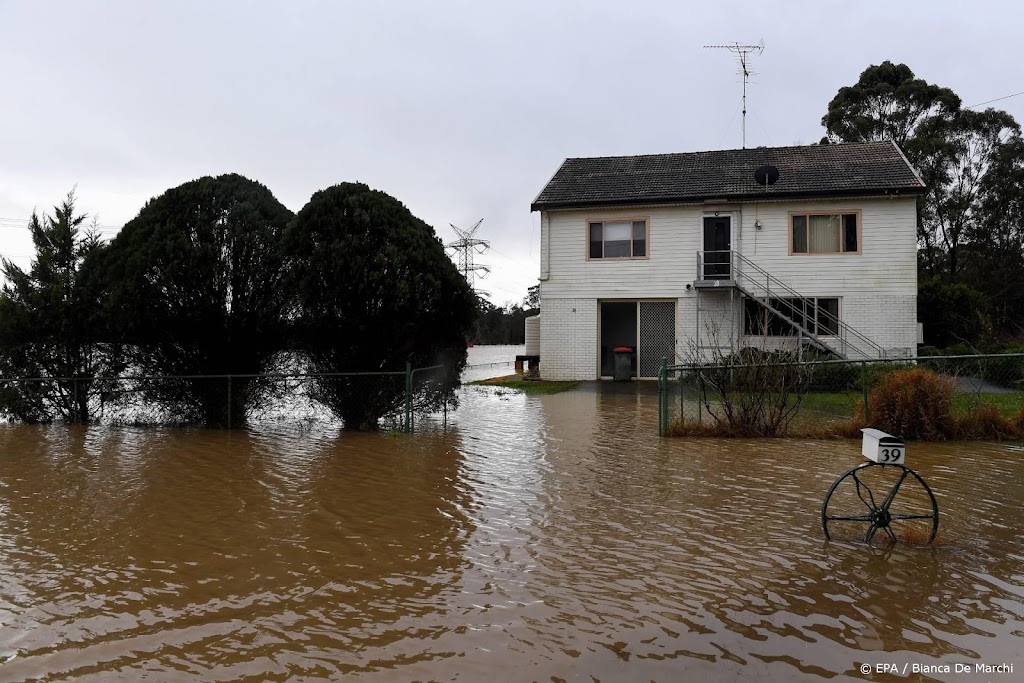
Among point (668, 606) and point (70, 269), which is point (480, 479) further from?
point (70, 269)

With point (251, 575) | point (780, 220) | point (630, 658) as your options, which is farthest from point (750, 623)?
point (780, 220)

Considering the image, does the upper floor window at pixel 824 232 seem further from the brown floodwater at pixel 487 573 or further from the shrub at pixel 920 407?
the brown floodwater at pixel 487 573

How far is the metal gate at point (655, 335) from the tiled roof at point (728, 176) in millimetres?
3430

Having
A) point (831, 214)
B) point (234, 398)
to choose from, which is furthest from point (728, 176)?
point (234, 398)

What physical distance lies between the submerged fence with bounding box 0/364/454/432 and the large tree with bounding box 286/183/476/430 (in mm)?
40

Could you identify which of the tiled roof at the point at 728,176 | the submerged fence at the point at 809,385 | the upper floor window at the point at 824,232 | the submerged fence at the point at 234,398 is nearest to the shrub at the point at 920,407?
the submerged fence at the point at 809,385

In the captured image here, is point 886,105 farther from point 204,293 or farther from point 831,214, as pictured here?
point 204,293

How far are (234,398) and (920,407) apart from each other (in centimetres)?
1119

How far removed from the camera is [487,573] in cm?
526

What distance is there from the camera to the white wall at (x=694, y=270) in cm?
2219

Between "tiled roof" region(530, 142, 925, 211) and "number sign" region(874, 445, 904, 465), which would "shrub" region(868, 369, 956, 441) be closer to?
"number sign" region(874, 445, 904, 465)

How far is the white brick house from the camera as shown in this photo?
22203mm

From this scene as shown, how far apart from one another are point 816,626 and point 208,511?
5.48 meters

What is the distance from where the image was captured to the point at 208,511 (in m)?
7.04
